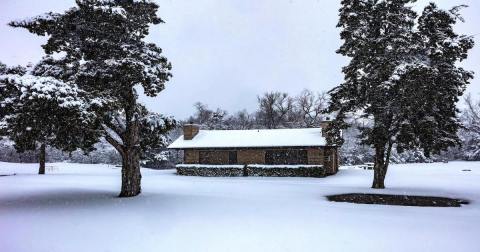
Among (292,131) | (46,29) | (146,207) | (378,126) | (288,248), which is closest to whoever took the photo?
(288,248)

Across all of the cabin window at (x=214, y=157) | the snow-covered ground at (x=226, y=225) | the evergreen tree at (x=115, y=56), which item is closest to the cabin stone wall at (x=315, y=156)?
the cabin window at (x=214, y=157)

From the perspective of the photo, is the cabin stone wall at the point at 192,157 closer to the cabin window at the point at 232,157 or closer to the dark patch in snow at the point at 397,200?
the cabin window at the point at 232,157

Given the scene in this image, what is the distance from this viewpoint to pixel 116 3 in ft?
58.9

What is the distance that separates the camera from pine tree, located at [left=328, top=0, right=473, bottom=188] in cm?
1920

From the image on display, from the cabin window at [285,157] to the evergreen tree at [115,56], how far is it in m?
19.3

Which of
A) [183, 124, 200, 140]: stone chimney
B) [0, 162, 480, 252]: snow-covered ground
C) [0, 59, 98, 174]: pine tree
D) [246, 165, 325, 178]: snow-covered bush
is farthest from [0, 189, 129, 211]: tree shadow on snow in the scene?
[183, 124, 200, 140]: stone chimney

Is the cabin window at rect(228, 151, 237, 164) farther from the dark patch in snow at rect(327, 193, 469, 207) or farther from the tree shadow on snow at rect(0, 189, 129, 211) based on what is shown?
the tree shadow on snow at rect(0, 189, 129, 211)

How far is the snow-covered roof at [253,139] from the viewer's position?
35.9 metres

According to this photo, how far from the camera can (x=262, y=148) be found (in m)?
36.5

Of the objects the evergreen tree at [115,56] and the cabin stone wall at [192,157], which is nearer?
the evergreen tree at [115,56]

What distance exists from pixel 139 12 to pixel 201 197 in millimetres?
9603

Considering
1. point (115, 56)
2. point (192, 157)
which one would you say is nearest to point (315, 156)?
point (192, 157)

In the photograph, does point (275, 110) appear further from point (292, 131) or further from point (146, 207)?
point (146, 207)

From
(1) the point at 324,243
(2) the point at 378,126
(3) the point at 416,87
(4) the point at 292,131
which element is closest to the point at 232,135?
(4) the point at 292,131
